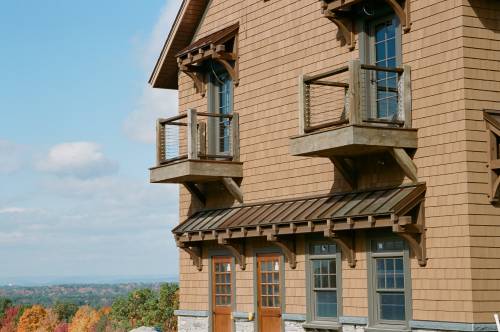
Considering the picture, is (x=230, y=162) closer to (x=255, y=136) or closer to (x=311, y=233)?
(x=255, y=136)

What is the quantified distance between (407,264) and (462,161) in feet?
7.36

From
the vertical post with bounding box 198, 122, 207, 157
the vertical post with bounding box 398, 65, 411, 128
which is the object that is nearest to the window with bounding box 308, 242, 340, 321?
the vertical post with bounding box 398, 65, 411, 128

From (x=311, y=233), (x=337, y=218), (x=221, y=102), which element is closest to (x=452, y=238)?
(x=337, y=218)

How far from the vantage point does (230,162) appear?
23656mm

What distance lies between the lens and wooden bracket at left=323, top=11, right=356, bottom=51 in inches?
791

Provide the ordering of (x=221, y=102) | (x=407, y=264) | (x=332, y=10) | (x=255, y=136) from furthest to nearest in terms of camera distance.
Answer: (x=221, y=102), (x=255, y=136), (x=332, y=10), (x=407, y=264)

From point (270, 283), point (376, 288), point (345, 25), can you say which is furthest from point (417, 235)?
point (270, 283)

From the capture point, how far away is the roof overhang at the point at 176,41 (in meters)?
26.0

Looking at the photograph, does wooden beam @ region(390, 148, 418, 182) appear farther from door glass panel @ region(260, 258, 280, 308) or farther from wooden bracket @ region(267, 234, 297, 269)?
door glass panel @ region(260, 258, 280, 308)

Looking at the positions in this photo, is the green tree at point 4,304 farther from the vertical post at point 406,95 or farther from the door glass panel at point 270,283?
the vertical post at point 406,95

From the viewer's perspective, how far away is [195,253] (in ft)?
82.1

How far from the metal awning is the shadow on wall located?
3.02 metres

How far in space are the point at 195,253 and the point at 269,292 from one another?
3095mm

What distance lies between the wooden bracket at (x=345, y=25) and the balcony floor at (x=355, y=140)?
235 centimetres
